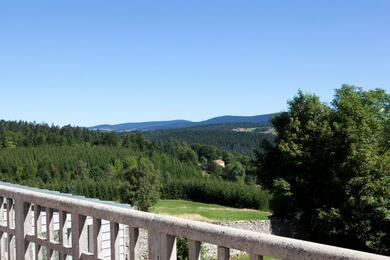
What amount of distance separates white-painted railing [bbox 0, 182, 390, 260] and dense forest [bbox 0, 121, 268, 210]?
72.7 meters

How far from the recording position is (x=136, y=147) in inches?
5458

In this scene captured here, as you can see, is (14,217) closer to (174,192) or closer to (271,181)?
(271,181)

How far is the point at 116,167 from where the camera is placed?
386 ft

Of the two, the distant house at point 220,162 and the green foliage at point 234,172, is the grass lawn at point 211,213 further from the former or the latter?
the distant house at point 220,162

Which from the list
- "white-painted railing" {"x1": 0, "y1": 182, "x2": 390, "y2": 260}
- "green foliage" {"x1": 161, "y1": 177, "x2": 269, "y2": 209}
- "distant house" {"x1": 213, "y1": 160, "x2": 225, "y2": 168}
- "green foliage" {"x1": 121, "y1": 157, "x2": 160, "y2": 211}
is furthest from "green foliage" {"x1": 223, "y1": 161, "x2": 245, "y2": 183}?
"white-painted railing" {"x1": 0, "y1": 182, "x2": 390, "y2": 260}

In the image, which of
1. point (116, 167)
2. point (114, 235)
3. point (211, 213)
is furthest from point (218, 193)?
point (114, 235)

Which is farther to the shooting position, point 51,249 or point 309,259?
point 51,249

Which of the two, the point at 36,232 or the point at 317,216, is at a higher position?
the point at 36,232

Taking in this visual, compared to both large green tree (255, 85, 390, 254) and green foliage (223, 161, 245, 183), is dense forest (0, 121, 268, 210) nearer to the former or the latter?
green foliage (223, 161, 245, 183)

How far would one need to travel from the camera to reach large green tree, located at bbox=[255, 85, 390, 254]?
25547 millimetres

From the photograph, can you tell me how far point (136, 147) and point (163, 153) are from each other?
11.3 m

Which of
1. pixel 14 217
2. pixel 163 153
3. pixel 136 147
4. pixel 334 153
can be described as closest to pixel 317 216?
pixel 334 153

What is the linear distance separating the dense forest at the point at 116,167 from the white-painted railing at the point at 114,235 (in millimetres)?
72680

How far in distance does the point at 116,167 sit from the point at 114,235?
116498 millimetres
